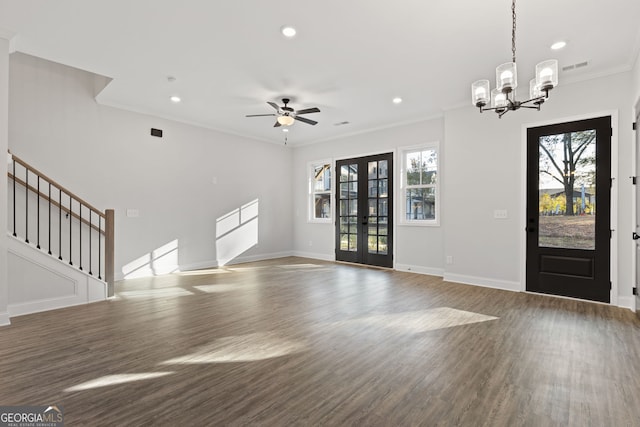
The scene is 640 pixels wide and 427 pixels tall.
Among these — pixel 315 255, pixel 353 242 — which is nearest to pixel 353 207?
pixel 353 242

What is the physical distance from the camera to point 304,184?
863 centimetres

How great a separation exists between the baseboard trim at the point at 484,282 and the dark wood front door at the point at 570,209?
0.67 feet

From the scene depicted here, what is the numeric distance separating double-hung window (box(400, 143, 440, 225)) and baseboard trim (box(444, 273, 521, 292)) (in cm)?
111

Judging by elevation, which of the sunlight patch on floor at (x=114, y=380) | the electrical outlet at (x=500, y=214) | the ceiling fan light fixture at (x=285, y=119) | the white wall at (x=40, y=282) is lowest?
the sunlight patch on floor at (x=114, y=380)

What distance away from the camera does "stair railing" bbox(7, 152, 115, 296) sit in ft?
13.7

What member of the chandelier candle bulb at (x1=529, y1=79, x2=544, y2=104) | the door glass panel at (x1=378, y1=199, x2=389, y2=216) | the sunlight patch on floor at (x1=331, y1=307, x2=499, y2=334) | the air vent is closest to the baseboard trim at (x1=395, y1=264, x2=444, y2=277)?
the door glass panel at (x1=378, y1=199, x2=389, y2=216)

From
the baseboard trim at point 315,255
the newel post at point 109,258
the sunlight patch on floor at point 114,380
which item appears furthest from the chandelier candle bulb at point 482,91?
the baseboard trim at point 315,255

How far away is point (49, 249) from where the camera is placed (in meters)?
3.97

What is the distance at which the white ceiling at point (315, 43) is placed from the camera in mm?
2973

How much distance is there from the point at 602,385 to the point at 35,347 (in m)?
4.59

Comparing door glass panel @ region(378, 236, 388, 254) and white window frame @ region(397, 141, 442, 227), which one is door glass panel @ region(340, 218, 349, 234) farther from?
white window frame @ region(397, 141, 442, 227)

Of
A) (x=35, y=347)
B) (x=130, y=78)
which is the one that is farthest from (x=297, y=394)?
(x=130, y=78)

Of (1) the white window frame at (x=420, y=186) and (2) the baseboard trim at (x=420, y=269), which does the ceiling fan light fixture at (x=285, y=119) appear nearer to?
(1) the white window frame at (x=420, y=186)

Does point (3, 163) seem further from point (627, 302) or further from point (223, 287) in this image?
point (627, 302)
